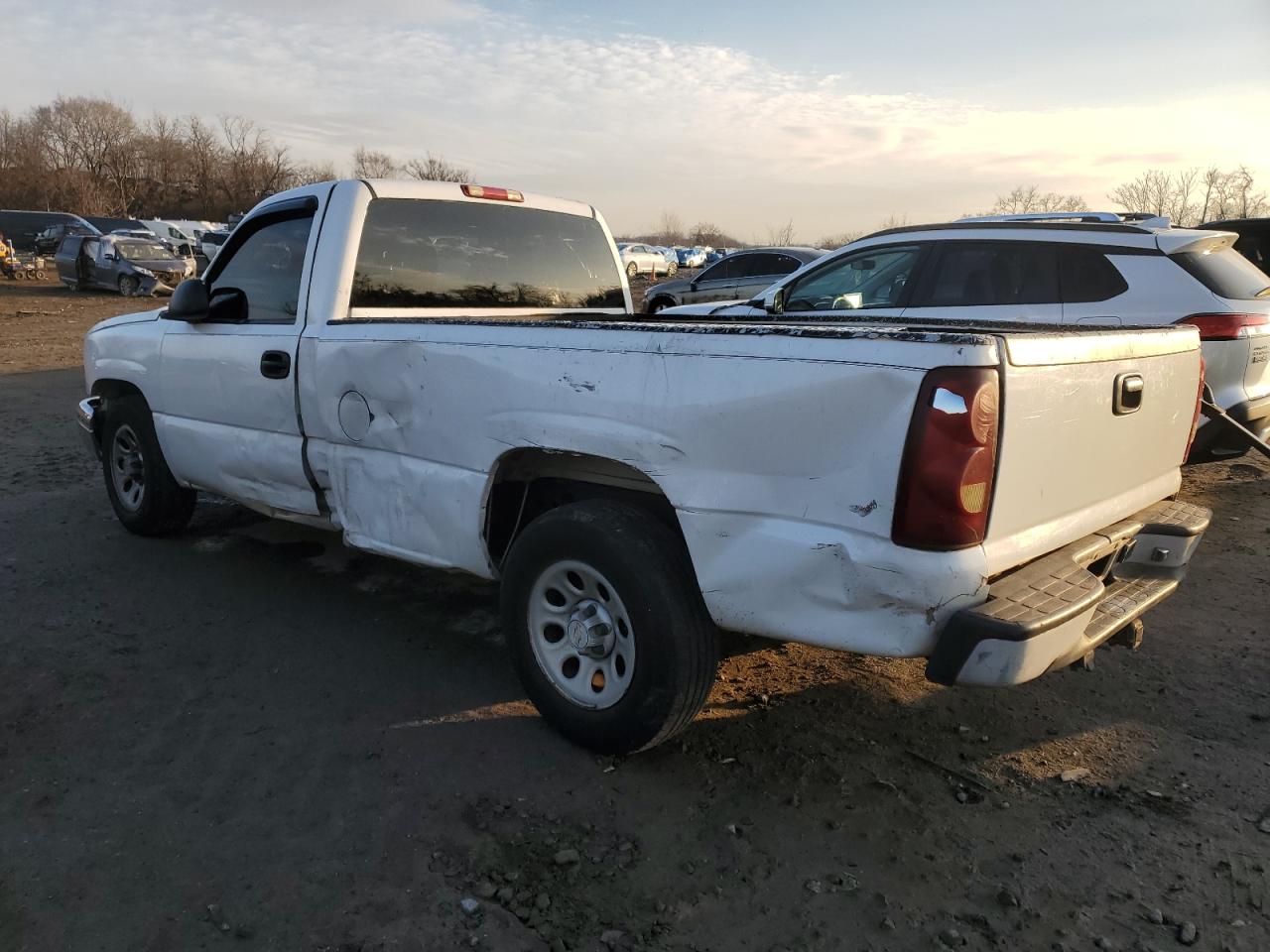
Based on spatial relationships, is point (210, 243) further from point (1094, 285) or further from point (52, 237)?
point (1094, 285)

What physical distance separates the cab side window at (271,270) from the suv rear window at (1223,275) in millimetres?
5079

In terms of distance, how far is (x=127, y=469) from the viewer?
5.52 metres

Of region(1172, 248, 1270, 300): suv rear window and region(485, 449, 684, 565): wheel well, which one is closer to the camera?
region(485, 449, 684, 565): wheel well

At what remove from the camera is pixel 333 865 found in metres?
2.57

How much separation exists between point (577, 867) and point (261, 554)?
138 inches

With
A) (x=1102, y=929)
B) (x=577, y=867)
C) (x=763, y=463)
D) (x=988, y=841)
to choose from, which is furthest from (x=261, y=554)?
(x=1102, y=929)

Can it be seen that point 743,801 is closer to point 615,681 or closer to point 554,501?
point 615,681

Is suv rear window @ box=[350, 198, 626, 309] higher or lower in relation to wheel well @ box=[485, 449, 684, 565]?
higher

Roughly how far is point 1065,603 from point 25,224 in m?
46.9

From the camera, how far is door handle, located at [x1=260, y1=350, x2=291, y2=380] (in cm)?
405

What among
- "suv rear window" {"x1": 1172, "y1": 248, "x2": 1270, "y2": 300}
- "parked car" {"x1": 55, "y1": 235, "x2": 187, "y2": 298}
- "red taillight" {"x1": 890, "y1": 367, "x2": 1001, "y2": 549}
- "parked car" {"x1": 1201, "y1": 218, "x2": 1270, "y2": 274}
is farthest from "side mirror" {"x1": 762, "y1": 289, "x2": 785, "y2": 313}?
"parked car" {"x1": 55, "y1": 235, "x2": 187, "y2": 298}

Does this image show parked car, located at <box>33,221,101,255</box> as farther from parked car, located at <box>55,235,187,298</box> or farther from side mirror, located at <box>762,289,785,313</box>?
side mirror, located at <box>762,289,785,313</box>

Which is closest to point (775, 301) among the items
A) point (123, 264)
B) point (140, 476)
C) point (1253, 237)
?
point (140, 476)

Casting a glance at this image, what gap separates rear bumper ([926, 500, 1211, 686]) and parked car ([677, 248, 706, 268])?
5545cm
